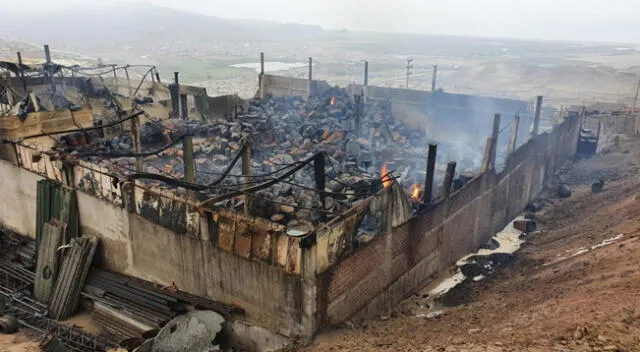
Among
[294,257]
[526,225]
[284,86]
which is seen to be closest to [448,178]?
[294,257]

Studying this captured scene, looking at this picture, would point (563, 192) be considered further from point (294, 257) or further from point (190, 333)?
point (190, 333)

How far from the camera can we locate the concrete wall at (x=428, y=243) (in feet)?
28.5

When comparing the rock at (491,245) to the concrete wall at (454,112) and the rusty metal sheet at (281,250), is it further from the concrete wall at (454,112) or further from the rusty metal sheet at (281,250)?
the rusty metal sheet at (281,250)

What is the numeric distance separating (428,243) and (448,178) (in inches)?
65.9

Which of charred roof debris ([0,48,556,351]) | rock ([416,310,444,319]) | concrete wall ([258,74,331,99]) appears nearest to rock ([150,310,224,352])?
charred roof debris ([0,48,556,351])

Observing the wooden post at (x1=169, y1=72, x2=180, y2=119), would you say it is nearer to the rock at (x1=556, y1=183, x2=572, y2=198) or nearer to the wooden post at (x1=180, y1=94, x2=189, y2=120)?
the wooden post at (x1=180, y1=94, x2=189, y2=120)

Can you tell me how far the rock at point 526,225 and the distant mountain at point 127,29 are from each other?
109m

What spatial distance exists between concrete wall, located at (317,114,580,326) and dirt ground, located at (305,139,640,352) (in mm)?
449

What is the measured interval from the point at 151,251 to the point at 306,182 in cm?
529

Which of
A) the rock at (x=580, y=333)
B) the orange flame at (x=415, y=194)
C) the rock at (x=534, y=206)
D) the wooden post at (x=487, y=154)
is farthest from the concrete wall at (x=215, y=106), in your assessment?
the rock at (x=580, y=333)

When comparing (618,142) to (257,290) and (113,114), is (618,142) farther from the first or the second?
(113,114)

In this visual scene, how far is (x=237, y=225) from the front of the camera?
823cm

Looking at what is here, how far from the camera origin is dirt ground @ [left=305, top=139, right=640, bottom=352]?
6.30 m

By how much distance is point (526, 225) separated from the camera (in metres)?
15.5
